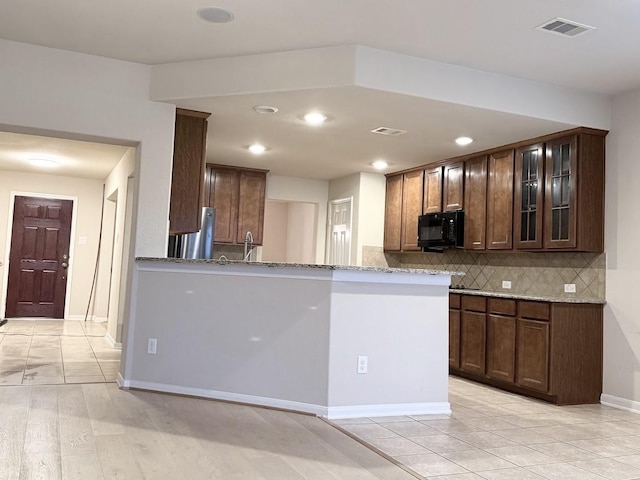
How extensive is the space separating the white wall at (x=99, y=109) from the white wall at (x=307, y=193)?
3.43 metres

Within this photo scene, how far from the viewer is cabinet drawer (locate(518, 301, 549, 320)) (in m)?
4.59

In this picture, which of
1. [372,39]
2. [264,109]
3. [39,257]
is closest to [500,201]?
[372,39]

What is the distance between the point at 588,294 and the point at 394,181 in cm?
300

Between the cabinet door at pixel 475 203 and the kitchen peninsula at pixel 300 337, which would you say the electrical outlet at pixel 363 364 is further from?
the cabinet door at pixel 475 203

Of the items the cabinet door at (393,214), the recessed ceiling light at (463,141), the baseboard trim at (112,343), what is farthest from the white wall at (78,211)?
the recessed ceiling light at (463,141)

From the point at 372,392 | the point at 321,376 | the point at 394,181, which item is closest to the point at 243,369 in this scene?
the point at 321,376

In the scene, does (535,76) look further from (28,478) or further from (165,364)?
(28,478)

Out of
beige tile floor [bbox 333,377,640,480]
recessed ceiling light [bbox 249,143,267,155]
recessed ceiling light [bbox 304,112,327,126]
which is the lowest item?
beige tile floor [bbox 333,377,640,480]

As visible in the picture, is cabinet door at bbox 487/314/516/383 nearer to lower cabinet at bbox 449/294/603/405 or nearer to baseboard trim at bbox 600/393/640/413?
lower cabinet at bbox 449/294/603/405

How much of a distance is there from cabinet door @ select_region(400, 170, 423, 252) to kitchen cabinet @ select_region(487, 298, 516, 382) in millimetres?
1717

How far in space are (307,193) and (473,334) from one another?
3.58 metres

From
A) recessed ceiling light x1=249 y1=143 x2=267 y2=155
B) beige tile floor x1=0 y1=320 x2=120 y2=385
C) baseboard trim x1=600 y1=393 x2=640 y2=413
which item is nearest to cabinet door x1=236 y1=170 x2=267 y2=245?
recessed ceiling light x1=249 y1=143 x2=267 y2=155

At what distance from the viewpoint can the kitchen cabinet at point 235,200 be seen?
24.0 ft

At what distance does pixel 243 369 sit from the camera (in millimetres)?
3992
